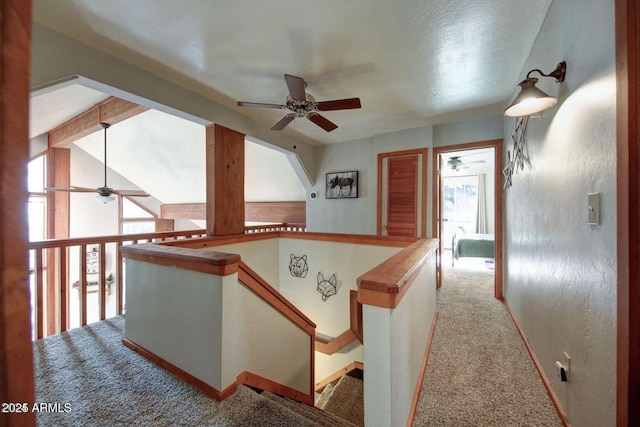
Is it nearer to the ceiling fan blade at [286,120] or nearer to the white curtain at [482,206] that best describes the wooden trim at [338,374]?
the ceiling fan blade at [286,120]

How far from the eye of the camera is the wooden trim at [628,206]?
76 cm

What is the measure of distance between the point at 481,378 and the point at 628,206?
145 centimetres

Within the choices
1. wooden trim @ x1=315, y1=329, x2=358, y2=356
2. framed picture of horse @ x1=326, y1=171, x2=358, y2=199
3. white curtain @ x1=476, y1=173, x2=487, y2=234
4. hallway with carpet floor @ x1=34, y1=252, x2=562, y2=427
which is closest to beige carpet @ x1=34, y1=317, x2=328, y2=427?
hallway with carpet floor @ x1=34, y1=252, x2=562, y2=427

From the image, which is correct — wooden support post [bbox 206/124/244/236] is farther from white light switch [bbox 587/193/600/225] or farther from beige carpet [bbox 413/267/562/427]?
white light switch [bbox 587/193/600/225]

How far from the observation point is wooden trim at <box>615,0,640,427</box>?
2.50ft

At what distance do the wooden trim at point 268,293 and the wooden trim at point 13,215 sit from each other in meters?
1.12

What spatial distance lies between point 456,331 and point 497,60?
246 cm

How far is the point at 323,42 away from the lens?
6.33 ft

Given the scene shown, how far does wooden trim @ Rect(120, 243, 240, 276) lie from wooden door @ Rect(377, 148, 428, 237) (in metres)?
3.03

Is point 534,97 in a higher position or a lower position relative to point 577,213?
higher

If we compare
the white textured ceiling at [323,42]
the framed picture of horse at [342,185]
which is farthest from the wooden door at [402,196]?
the white textured ceiling at [323,42]

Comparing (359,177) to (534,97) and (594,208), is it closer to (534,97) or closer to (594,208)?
(534,97)

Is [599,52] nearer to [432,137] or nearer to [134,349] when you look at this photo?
[432,137]

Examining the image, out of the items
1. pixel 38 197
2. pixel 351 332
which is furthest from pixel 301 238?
pixel 38 197
